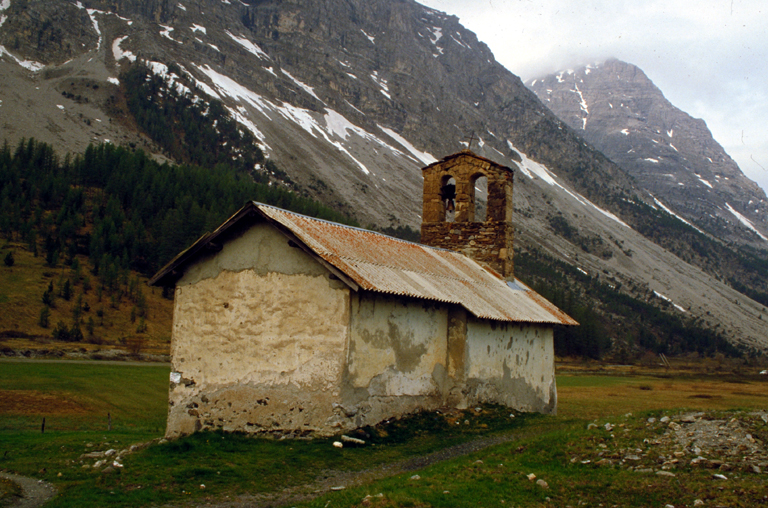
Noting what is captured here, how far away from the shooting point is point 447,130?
183 metres

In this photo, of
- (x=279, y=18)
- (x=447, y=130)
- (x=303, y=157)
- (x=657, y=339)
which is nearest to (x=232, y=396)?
(x=657, y=339)

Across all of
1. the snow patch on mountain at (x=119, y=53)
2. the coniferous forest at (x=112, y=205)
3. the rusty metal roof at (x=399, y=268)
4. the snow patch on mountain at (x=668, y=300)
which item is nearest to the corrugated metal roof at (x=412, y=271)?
the rusty metal roof at (x=399, y=268)

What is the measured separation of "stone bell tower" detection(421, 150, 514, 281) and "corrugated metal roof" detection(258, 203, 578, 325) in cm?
103

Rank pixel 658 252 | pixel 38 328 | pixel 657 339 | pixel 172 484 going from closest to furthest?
1. pixel 172 484
2. pixel 38 328
3. pixel 657 339
4. pixel 658 252

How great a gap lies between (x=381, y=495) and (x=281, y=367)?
5.38 meters

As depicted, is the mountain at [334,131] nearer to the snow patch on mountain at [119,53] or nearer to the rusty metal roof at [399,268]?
the snow patch on mountain at [119,53]

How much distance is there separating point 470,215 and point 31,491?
16729 millimetres

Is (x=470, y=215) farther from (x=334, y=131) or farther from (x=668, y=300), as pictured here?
(x=334, y=131)

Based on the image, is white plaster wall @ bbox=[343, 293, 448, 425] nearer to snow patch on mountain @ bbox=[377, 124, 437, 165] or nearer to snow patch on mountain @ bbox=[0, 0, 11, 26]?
snow patch on mountain @ bbox=[377, 124, 437, 165]

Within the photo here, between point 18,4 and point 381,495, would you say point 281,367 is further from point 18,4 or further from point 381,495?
point 18,4

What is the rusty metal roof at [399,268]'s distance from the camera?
13.0 metres

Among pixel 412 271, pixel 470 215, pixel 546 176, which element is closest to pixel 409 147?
pixel 546 176

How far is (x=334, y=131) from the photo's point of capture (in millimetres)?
149125

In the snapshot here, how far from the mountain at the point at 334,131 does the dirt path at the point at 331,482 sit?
3249 inches
